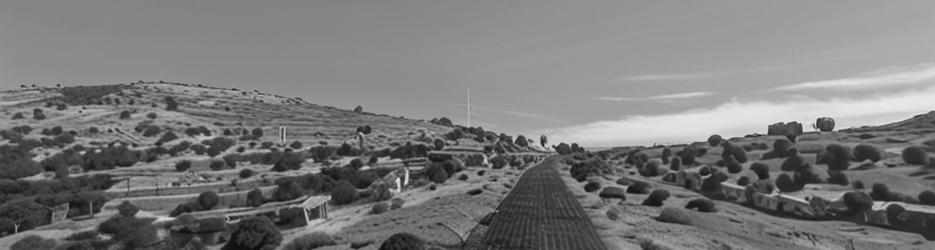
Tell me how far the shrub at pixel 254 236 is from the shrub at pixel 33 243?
14.0 metres

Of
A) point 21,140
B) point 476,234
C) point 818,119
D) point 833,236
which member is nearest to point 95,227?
point 476,234

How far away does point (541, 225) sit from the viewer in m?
28.2

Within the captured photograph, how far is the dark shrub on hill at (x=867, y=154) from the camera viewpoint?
205ft

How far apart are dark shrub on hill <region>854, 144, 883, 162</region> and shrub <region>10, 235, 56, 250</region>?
3908 inches

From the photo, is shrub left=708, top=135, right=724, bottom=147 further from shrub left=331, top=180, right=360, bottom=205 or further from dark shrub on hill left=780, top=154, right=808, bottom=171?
shrub left=331, top=180, right=360, bottom=205

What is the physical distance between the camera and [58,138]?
227 feet

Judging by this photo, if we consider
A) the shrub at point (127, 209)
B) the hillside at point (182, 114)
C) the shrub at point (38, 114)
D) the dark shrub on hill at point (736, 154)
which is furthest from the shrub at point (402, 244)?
the shrub at point (38, 114)

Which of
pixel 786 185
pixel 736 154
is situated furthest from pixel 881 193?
pixel 736 154

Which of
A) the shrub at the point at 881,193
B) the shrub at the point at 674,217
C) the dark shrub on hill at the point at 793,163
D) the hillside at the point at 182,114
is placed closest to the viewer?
the shrub at the point at 674,217

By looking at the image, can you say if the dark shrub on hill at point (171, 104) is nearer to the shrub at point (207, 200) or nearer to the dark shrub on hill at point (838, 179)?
the shrub at point (207, 200)

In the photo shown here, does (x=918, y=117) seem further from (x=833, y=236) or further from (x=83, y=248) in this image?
(x=83, y=248)

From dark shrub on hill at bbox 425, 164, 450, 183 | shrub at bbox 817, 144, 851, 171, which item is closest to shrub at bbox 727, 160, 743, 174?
shrub at bbox 817, 144, 851, 171

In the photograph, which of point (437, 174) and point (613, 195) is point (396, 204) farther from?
point (613, 195)

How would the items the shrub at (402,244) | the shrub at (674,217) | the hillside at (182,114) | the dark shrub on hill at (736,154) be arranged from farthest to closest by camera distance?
the hillside at (182,114) → the dark shrub on hill at (736,154) → the shrub at (674,217) → the shrub at (402,244)
